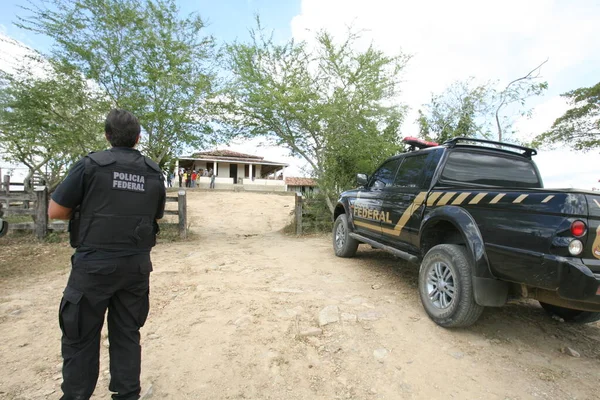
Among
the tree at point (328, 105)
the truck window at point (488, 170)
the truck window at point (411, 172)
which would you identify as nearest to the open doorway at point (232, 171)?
the tree at point (328, 105)

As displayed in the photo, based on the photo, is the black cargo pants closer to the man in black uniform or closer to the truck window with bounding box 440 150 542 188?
the man in black uniform

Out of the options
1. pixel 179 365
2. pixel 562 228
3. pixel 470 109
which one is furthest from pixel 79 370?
pixel 470 109

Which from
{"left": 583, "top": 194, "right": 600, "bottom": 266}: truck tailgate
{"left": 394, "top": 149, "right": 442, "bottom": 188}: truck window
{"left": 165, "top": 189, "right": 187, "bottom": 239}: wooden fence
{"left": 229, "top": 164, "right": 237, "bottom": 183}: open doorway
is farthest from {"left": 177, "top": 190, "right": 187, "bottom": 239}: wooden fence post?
{"left": 229, "top": 164, "right": 237, "bottom": 183}: open doorway

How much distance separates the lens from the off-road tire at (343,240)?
18.7 ft

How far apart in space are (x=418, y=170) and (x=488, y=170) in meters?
0.77

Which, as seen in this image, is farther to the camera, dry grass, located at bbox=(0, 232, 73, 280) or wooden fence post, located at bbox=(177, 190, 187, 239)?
wooden fence post, located at bbox=(177, 190, 187, 239)

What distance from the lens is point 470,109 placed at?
9500 millimetres

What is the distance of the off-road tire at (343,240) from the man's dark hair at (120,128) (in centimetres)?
421

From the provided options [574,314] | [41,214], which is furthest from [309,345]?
[41,214]

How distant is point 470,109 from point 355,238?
6.69 metres

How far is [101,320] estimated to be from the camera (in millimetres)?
1931

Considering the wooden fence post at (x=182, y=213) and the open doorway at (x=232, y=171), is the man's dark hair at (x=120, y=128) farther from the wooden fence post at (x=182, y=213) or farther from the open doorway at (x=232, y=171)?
the open doorway at (x=232, y=171)

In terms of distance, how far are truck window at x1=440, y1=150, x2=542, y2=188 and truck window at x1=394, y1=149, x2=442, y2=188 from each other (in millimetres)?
171

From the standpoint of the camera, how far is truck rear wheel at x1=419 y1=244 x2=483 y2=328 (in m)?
2.78
